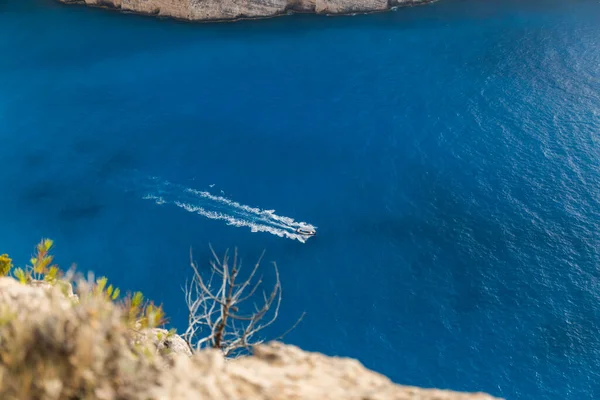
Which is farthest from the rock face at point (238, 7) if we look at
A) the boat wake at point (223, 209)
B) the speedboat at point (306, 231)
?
the speedboat at point (306, 231)

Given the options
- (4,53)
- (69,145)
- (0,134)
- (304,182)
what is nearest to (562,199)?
(304,182)

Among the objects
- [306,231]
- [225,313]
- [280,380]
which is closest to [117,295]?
[225,313]

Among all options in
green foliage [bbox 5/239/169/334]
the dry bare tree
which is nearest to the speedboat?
the dry bare tree

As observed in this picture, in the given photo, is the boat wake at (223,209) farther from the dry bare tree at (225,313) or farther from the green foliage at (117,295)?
the green foliage at (117,295)

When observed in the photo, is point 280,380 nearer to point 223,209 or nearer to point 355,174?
point 223,209

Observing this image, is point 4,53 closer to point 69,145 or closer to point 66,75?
point 66,75

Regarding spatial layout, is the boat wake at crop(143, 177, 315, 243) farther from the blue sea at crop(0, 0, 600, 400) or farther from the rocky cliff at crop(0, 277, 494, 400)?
the rocky cliff at crop(0, 277, 494, 400)
